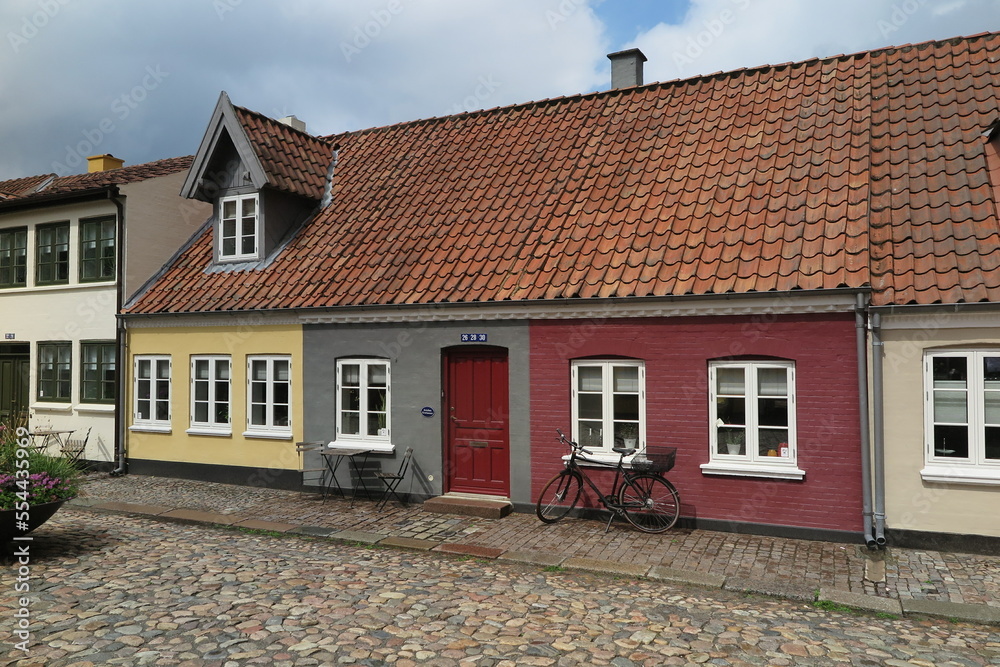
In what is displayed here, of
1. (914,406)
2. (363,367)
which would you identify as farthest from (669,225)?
(363,367)

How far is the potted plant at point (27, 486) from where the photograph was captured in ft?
28.4

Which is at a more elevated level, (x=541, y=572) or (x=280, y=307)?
(x=280, y=307)

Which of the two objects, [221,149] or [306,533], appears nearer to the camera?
[306,533]

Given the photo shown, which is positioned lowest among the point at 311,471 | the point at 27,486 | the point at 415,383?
the point at 311,471

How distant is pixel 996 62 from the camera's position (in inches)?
473

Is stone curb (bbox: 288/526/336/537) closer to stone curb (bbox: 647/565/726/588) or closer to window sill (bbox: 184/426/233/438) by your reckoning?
window sill (bbox: 184/426/233/438)

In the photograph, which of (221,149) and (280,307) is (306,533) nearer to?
(280,307)

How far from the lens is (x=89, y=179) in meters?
18.3

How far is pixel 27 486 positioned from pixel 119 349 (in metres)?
7.10

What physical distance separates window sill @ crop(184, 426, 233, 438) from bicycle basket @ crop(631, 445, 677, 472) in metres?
8.00

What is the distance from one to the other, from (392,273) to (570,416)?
4.02m

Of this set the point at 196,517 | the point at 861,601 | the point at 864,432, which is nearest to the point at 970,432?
the point at 864,432

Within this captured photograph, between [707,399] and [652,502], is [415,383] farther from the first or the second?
[707,399]

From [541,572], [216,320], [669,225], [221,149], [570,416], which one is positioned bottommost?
[541,572]
